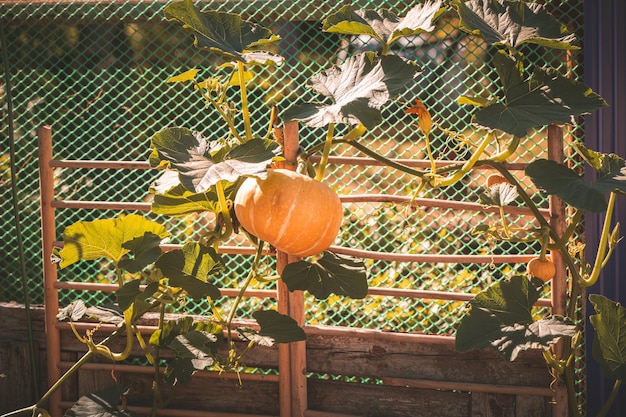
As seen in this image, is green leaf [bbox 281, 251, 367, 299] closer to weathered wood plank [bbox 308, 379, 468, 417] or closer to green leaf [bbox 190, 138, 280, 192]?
green leaf [bbox 190, 138, 280, 192]

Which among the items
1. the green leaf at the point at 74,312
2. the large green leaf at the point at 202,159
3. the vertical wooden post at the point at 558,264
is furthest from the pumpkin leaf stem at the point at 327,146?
the green leaf at the point at 74,312

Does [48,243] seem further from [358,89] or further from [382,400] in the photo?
[358,89]

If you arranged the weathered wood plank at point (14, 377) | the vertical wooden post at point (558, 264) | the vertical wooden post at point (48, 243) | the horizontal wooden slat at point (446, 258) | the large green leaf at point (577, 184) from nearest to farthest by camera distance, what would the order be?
the large green leaf at point (577, 184) → the vertical wooden post at point (558, 264) → the horizontal wooden slat at point (446, 258) → the vertical wooden post at point (48, 243) → the weathered wood plank at point (14, 377)

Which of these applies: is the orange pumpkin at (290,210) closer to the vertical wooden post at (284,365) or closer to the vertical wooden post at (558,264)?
the vertical wooden post at (284,365)

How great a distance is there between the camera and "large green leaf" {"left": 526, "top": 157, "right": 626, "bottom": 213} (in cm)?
168

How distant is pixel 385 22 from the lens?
193 cm

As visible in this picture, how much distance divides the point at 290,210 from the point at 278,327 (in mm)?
492

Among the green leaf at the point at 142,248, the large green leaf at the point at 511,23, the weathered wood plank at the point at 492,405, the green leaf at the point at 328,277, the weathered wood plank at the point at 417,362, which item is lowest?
the weathered wood plank at the point at 492,405

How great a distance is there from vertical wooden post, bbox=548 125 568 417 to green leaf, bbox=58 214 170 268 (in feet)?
3.78

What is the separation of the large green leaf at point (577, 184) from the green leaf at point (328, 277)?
0.51 m

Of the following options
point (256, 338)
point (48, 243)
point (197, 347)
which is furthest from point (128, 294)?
point (48, 243)

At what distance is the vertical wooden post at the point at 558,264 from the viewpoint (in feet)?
7.02

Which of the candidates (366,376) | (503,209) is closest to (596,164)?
(503,209)

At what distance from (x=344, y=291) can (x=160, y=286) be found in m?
0.52
